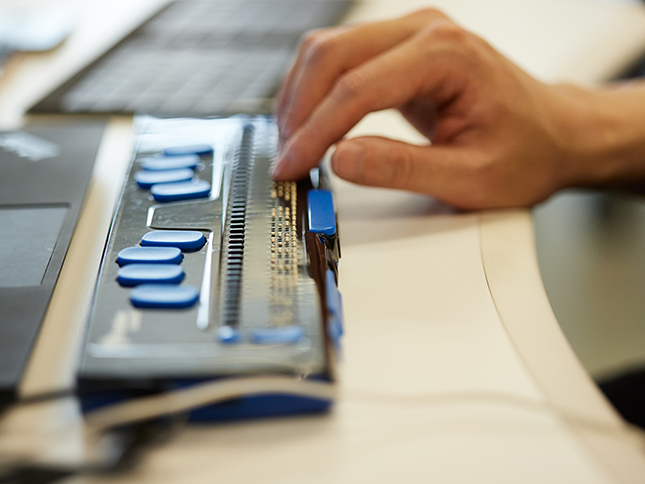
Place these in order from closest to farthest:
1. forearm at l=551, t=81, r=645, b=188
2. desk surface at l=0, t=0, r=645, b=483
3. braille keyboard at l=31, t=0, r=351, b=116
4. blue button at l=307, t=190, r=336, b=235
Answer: desk surface at l=0, t=0, r=645, b=483 < blue button at l=307, t=190, r=336, b=235 < forearm at l=551, t=81, r=645, b=188 < braille keyboard at l=31, t=0, r=351, b=116

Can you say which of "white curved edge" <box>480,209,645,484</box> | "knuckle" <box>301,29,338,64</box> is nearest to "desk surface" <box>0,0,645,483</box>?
"white curved edge" <box>480,209,645,484</box>

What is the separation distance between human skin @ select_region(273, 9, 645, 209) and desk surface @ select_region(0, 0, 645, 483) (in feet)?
0.11

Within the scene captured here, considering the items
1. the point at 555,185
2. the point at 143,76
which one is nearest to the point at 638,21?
the point at 555,185

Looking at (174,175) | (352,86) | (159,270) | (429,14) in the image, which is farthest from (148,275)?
(429,14)

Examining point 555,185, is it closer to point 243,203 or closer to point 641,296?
point 243,203

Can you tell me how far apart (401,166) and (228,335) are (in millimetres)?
214

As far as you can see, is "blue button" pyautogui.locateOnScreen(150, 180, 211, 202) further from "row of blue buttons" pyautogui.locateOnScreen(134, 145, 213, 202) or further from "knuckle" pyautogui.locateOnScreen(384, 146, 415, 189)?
"knuckle" pyautogui.locateOnScreen(384, 146, 415, 189)

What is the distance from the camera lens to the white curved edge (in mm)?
257

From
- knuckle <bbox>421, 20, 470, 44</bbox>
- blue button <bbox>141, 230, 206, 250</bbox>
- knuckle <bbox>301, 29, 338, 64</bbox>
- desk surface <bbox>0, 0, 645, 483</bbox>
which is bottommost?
desk surface <bbox>0, 0, 645, 483</bbox>

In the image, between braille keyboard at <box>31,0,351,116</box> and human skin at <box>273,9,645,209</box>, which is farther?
braille keyboard at <box>31,0,351,116</box>

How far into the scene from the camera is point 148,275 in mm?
314

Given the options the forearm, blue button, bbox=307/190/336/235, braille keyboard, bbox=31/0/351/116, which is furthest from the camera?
braille keyboard, bbox=31/0/351/116

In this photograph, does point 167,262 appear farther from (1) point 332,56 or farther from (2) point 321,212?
(1) point 332,56

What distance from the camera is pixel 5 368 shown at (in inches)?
11.1
